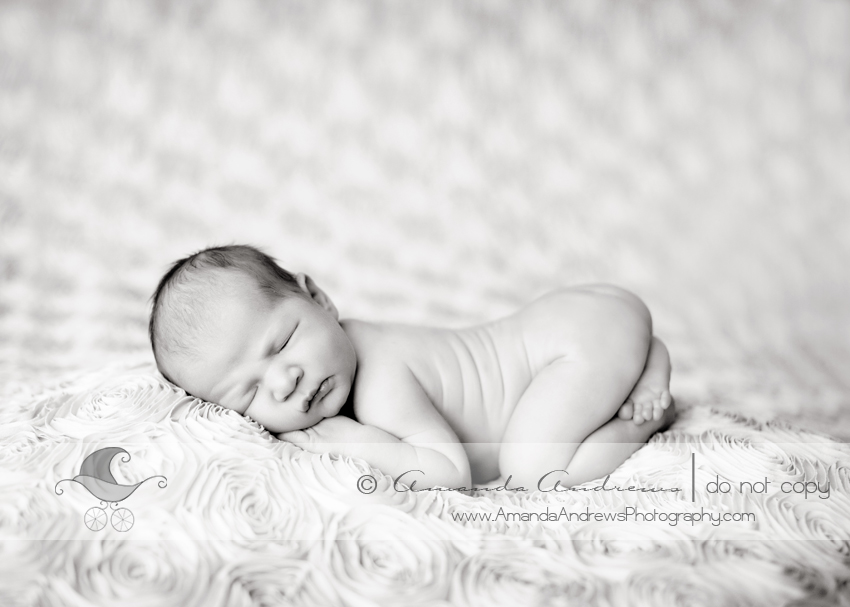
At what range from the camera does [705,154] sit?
230 centimetres

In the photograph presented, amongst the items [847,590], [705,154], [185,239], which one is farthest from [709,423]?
[185,239]

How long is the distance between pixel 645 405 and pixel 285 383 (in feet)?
2.24

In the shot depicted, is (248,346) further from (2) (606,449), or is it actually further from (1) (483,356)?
(2) (606,449)

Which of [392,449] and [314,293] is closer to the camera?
[392,449]

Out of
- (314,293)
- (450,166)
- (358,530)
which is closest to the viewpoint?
(358,530)

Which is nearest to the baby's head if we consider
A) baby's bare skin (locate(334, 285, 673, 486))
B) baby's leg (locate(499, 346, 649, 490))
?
baby's bare skin (locate(334, 285, 673, 486))

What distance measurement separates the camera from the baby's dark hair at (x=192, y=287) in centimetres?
122

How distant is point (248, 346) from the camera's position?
4.00 feet

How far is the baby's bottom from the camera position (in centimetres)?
129

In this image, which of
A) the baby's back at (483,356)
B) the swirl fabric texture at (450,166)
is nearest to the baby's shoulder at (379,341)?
the baby's back at (483,356)

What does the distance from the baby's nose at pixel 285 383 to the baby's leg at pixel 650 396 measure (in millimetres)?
619

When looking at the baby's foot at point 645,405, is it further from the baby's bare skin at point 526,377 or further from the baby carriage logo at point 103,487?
the baby carriage logo at point 103,487

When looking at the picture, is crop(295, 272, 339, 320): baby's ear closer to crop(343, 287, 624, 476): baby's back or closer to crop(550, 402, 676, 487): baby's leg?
crop(343, 287, 624, 476): baby's back

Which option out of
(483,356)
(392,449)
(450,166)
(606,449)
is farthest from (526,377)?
(450,166)
